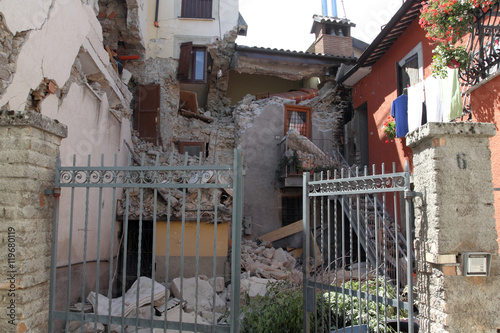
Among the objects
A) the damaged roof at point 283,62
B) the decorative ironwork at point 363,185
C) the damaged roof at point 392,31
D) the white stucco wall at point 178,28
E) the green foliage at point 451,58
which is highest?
the white stucco wall at point 178,28

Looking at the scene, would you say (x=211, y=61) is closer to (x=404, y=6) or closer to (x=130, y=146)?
(x=130, y=146)

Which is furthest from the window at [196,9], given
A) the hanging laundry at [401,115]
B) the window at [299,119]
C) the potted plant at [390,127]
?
the hanging laundry at [401,115]

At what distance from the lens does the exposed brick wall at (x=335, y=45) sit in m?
16.5

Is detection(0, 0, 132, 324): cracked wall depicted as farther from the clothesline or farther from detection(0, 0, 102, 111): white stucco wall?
the clothesline

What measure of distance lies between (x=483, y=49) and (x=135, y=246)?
8.92 m

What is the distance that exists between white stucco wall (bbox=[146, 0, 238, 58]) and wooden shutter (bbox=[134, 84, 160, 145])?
1840 millimetres

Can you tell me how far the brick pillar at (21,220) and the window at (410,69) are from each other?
916 centimetres

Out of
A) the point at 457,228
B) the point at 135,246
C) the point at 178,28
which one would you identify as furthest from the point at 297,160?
the point at 457,228

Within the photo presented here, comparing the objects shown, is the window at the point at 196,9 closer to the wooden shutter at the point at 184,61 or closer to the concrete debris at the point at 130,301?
the wooden shutter at the point at 184,61

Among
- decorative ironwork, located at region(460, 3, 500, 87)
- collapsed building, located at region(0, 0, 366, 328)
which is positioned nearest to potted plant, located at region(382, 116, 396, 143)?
collapsed building, located at region(0, 0, 366, 328)

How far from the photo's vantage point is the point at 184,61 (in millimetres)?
13805

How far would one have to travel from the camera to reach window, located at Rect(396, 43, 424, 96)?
379 inches

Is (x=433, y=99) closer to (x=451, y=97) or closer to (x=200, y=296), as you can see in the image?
(x=451, y=97)

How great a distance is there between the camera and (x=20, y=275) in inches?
132
